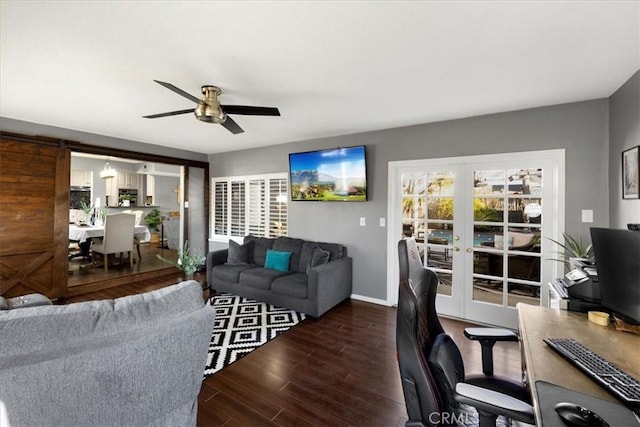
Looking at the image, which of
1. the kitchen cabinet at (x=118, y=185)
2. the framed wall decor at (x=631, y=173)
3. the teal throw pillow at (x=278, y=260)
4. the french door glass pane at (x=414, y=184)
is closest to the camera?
the framed wall decor at (x=631, y=173)

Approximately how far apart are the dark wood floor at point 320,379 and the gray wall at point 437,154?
120 centimetres

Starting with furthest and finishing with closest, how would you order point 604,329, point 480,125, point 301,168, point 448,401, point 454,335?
1. point 301,168
2. point 480,125
3. point 454,335
4. point 604,329
5. point 448,401

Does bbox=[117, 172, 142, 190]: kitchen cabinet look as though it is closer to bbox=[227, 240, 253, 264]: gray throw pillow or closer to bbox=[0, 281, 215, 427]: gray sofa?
bbox=[227, 240, 253, 264]: gray throw pillow

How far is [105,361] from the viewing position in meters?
0.91

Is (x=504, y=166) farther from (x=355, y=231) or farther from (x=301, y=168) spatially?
(x=301, y=168)

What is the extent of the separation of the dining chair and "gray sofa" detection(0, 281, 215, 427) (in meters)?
4.94

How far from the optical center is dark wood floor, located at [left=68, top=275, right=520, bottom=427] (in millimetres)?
1828

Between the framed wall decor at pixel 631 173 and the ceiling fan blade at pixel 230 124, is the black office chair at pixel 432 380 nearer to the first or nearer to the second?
the framed wall decor at pixel 631 173

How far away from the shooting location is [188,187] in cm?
573

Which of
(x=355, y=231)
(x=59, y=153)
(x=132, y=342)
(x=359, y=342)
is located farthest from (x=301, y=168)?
(x=132, y=342)

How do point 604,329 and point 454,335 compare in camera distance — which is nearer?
point 604,329

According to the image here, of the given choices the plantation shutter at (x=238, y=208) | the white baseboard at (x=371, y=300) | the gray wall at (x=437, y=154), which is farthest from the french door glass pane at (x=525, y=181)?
the plantation shutter at (x=238, y=208)

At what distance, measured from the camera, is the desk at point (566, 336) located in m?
1.07

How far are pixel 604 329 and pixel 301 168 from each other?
12.3ft
